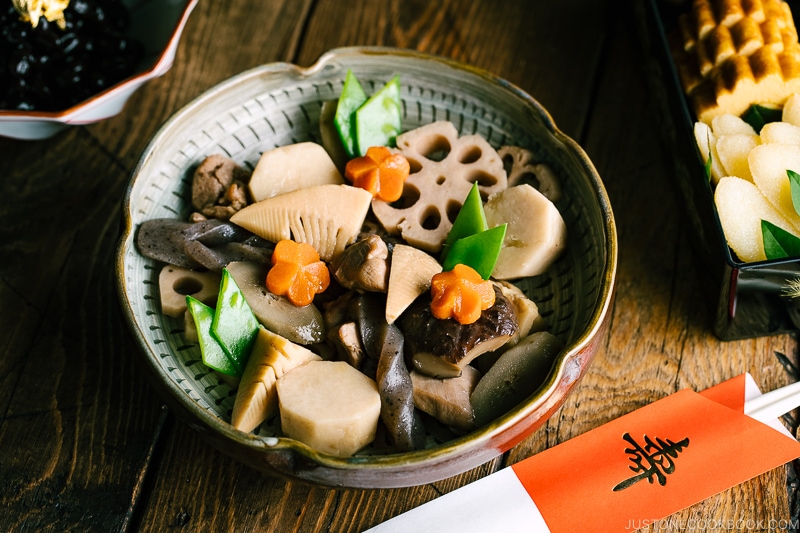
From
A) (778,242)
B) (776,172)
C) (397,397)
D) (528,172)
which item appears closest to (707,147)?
(776,172)

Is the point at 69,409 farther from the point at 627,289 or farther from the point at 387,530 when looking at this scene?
the point at 627,289

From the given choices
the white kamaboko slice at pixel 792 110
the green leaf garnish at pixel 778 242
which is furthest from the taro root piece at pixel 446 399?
the white kamaboko slice at pixel 792 110

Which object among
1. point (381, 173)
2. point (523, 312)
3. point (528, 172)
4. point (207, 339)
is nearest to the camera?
point (207, 339)

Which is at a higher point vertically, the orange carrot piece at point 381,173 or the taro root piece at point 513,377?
the orange carrot piece at point 381,173

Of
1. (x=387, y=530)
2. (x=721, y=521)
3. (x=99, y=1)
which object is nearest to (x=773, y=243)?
(x=721, y=521)

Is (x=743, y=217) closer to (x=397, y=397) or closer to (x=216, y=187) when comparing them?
(x=397, y=397)

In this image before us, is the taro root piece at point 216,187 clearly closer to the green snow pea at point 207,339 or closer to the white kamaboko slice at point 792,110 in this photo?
the green snow pea at point 207,339
